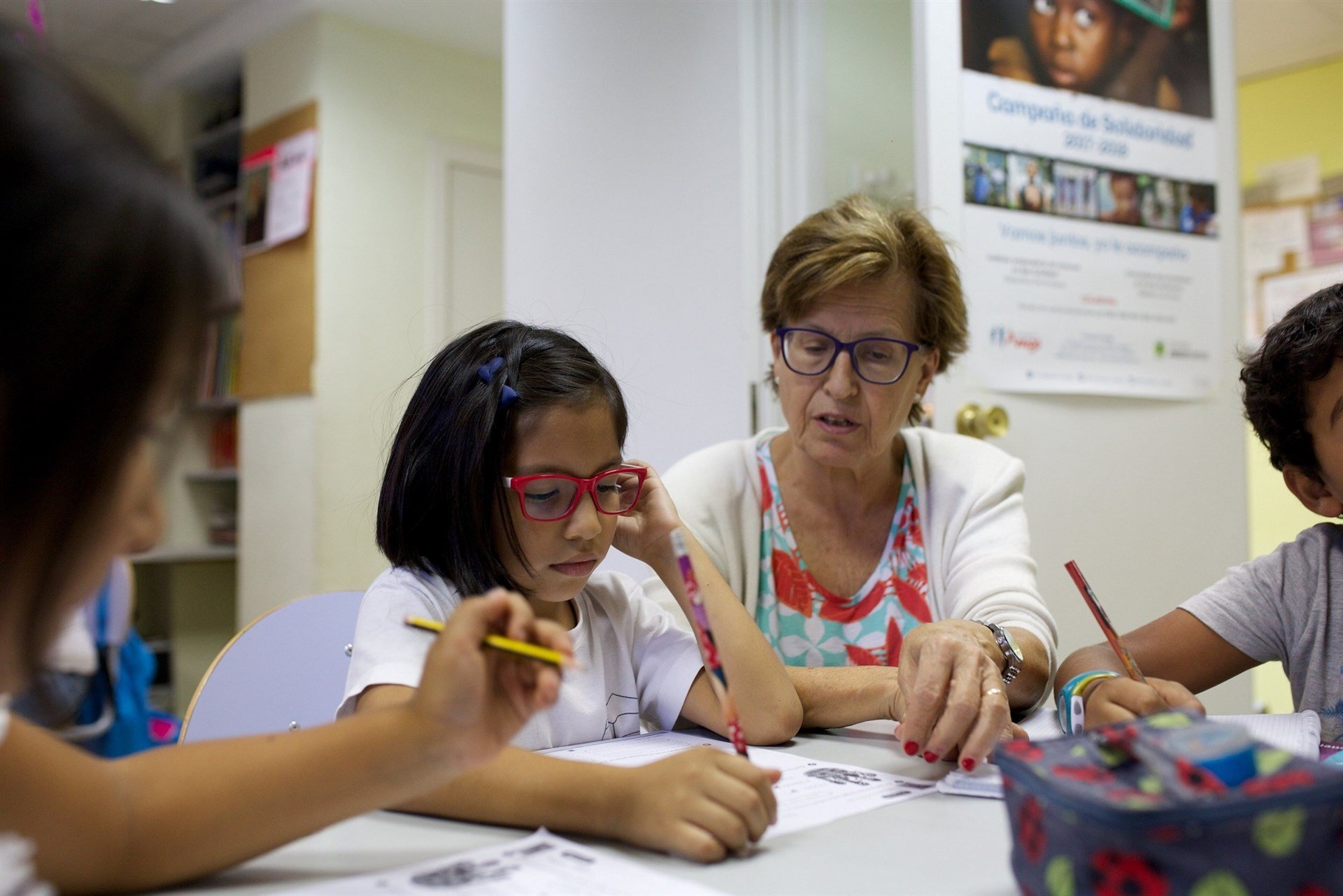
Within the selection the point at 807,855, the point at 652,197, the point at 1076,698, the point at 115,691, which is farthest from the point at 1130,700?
the point at 115,691

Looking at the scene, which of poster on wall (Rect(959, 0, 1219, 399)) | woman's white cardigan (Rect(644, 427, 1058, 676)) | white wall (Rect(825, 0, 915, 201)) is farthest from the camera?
white wall (Rect(825, 0, 915, 201))

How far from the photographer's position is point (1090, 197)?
2.24 meters

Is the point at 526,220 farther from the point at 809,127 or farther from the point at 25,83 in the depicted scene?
the point at 25,83

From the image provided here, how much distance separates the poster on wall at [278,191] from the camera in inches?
159

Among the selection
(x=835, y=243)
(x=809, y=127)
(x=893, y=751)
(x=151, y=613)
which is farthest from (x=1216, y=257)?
(x=151, y=613)

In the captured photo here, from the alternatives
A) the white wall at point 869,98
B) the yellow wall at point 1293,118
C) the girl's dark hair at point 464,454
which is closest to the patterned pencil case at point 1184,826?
the girl's dark hair at point 464,454

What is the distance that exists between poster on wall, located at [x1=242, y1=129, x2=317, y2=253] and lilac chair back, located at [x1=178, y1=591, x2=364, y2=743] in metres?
3.04

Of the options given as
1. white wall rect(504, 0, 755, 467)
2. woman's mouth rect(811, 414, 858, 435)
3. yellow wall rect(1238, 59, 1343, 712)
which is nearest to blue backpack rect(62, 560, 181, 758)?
white wall rect(504, 0, 755, 467)

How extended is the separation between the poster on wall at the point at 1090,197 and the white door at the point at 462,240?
2.56 metres

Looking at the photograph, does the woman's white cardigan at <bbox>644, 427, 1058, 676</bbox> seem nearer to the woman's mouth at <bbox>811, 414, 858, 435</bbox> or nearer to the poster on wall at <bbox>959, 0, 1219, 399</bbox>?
the woman's mouth at <bbox>811, 414, 858, 435</bbox>

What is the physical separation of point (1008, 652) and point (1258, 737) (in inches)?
14.8

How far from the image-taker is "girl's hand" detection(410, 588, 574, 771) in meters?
Answer: 0.65

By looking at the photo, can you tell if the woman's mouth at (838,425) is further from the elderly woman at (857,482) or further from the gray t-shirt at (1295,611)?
the gray t-shirt at (1295,611)

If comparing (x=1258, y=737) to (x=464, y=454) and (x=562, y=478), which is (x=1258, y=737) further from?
(x=464, y=454)
